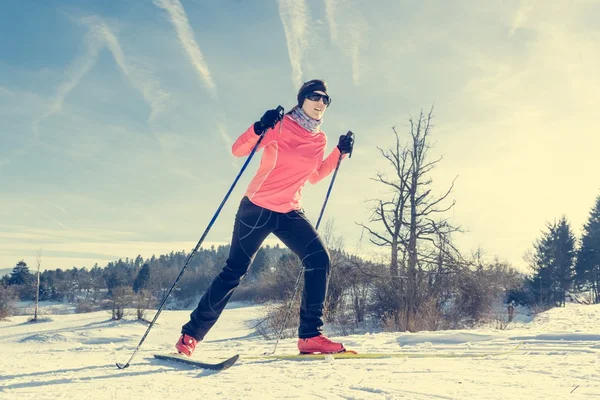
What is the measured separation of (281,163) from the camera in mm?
2793

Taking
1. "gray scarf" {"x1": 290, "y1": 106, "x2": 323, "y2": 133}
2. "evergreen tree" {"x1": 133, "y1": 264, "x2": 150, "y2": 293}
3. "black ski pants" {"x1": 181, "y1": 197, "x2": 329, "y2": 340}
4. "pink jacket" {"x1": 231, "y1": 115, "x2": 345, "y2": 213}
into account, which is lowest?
"evergreen tree" {"x1": 133, "y1": 264, "x2": 150, "y2": 293}

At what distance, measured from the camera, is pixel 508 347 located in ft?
8.70

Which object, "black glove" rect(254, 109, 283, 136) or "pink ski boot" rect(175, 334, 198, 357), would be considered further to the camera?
"black glove" rect(254, 109, 283, 136)

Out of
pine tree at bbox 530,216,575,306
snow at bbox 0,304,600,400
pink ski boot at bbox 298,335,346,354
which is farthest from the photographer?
pine tree at bbox 530,216,575,306

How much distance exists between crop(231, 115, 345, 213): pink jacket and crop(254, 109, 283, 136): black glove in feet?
0.17

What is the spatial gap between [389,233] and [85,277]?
312 ft

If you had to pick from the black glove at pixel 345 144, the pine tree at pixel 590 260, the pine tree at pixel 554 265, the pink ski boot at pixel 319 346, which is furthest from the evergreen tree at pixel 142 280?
the pink ski boot at pixel 319 346

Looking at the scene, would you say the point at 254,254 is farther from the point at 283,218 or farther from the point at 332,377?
the point at 332,377

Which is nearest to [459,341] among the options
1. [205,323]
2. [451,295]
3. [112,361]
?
[205,323]

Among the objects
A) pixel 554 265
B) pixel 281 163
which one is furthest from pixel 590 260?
pixel 281 163

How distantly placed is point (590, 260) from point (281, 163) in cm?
3784

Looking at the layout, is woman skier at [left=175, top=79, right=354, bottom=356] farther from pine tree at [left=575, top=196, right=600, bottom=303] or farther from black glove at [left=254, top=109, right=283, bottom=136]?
pine tree at [left=575, top=196, right=600, bottom=303]

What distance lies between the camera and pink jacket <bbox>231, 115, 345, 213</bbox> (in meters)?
2.74

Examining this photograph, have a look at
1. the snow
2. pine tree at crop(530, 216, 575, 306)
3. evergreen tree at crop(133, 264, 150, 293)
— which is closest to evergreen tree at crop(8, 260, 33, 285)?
evergreen tree at crop(133, 264, 150, 293)
